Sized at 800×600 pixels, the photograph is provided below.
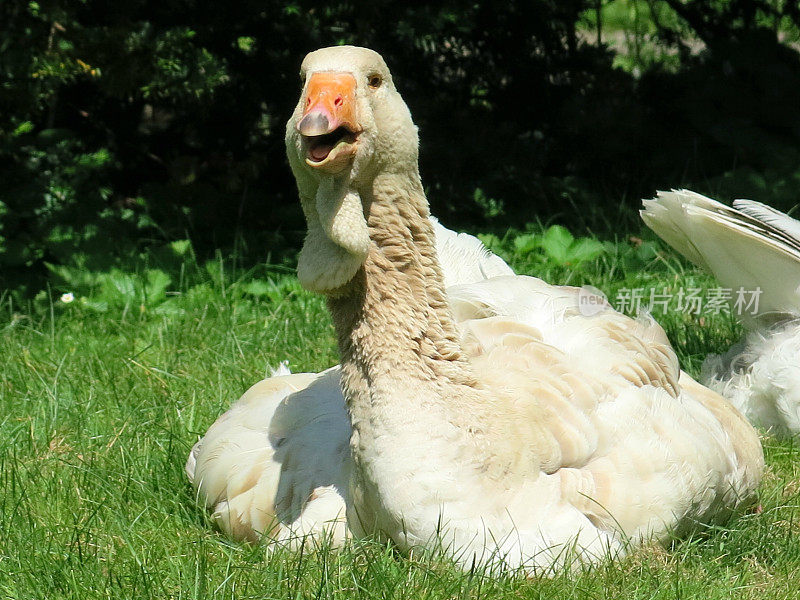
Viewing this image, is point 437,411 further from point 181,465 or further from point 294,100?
point 294,100

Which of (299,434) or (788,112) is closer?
(299,434)

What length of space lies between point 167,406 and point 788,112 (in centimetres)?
466

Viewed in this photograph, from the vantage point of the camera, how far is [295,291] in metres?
5.91

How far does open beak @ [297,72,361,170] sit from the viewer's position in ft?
8.45

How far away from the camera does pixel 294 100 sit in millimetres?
6367

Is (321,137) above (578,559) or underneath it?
above

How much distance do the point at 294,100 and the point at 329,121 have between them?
3883mm

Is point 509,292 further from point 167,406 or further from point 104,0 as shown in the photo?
point 104,0

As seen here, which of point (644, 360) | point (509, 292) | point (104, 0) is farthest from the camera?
point (104, 0)

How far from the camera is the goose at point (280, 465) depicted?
3.12 meters

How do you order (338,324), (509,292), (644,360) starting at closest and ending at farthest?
(338,324) → (644,360) → (509,292)

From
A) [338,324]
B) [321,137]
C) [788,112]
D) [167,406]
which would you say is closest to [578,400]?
[338,324]

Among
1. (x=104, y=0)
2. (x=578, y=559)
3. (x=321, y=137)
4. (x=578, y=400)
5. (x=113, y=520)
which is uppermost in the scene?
(x=104, y=0)

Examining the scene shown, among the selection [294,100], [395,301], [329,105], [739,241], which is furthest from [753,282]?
[294,100]
